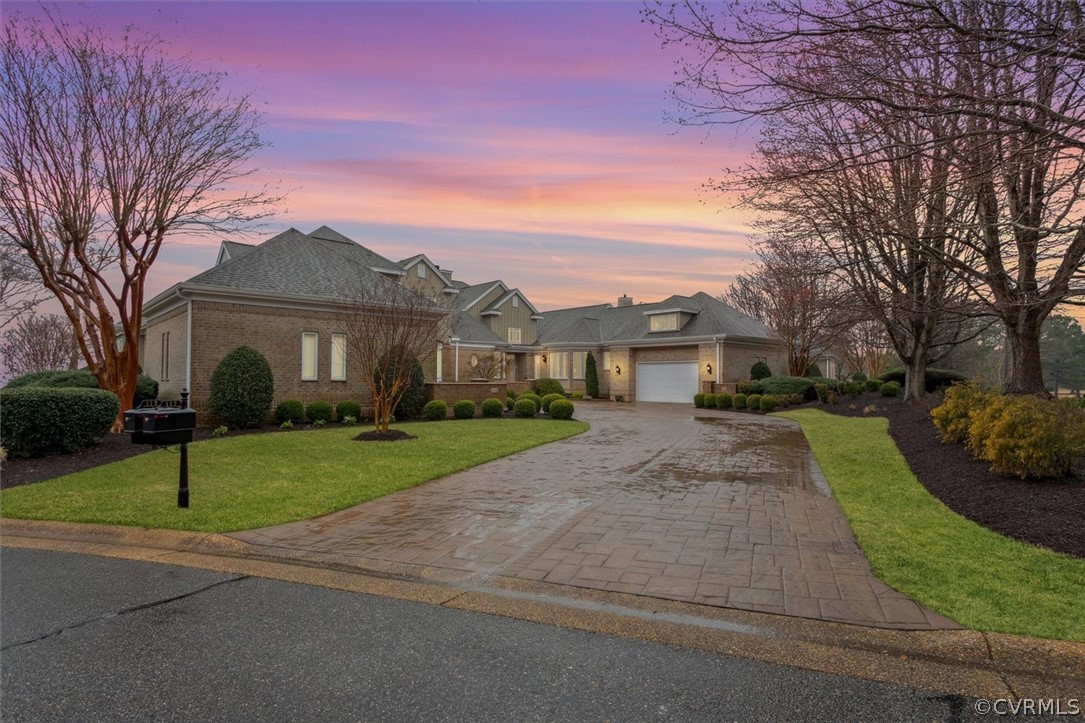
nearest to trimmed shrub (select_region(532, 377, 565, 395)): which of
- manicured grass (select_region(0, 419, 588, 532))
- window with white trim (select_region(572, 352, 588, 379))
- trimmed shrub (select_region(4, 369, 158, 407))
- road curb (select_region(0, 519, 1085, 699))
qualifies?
window with white trim (select_region(572, 352, 588, 379))

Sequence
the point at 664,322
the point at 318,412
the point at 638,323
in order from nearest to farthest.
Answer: the point at 318,412 < the point at 664,322 < the point at 638,323

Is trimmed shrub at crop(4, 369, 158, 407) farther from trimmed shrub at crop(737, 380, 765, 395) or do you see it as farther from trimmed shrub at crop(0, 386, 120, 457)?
trimmed shrub at crop(737, 380, 765, 395)

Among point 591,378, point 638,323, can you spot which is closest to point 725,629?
point 591,378

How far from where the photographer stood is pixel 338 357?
19.2 meters

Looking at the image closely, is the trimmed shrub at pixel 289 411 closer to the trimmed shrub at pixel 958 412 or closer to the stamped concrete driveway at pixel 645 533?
the stamped concrete driveway at pixel 645 533

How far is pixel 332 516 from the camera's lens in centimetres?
707

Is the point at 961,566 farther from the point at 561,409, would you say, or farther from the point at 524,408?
the point at 524,408

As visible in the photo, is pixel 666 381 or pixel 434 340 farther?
pixel 666 381

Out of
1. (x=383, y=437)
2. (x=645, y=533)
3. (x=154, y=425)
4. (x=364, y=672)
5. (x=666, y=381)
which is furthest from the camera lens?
(x=666, y=381)

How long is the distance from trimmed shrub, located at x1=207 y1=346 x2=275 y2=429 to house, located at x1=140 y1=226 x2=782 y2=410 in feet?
2.93

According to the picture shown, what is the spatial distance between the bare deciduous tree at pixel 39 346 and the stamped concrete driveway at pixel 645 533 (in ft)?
106

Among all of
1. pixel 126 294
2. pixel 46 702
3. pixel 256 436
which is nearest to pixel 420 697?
pixel 46 702

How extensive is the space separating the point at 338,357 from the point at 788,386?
18.9 meters

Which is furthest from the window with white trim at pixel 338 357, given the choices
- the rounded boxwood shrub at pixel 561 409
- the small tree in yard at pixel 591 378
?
the small tree in yard at pixel 591 378
